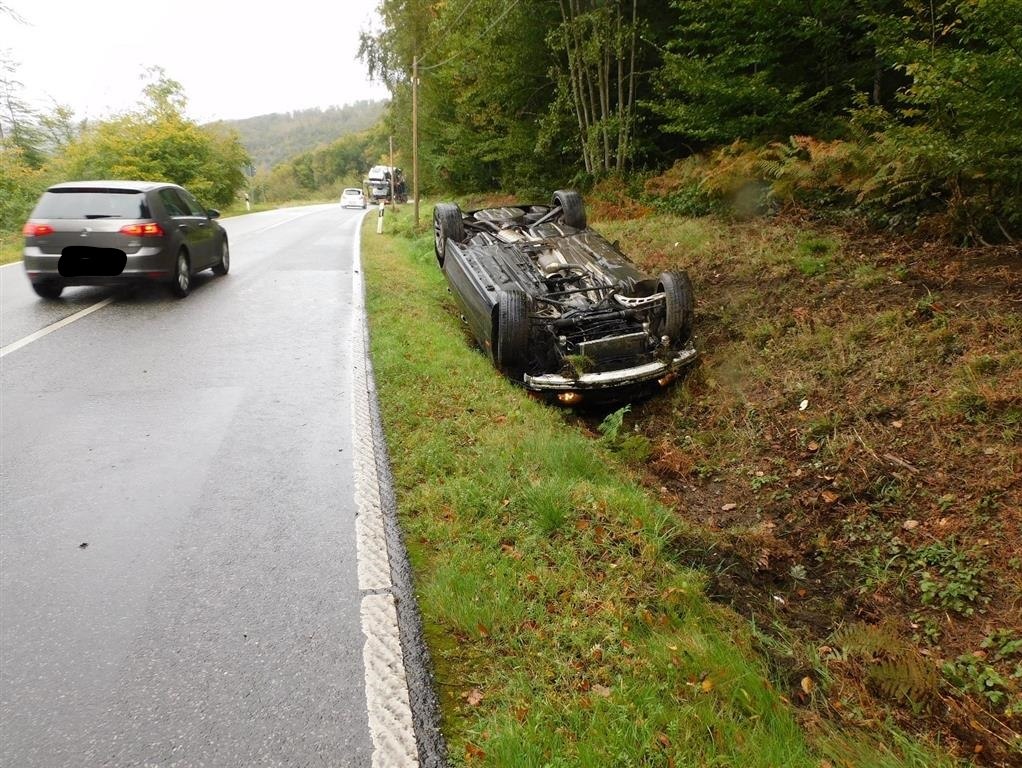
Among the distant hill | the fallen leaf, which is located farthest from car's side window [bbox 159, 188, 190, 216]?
the distant hill

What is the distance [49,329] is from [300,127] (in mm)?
179692

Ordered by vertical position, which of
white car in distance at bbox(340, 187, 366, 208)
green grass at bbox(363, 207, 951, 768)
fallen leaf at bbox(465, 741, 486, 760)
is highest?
white car in distance at bbox(340, 187, 366, 208)

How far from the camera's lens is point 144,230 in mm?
8016

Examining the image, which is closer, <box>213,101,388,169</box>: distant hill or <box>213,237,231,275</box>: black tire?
<box>213,237,231,275</box>: black tire

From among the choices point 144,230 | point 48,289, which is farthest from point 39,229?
point 144,230

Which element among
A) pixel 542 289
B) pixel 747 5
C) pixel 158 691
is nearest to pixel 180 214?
pixel 542 289

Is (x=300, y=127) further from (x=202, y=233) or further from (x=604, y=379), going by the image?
(x=604, y=379)

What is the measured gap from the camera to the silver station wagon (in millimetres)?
7727

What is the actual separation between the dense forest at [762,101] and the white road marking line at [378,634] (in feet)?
18.9

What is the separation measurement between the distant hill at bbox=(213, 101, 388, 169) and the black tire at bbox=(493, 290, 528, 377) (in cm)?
14430

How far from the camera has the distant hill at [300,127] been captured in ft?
480

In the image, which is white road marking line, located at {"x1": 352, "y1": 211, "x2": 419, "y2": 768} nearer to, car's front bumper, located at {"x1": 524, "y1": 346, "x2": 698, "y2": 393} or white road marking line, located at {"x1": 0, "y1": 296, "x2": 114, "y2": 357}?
car's front bumper, located at {"x1": 524, "y1": 346, "x2": 698, "y2": 393}

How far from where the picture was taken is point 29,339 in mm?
6578

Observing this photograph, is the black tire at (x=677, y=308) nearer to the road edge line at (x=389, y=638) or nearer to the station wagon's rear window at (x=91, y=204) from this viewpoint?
the road edge line at (x=389, y=638)
